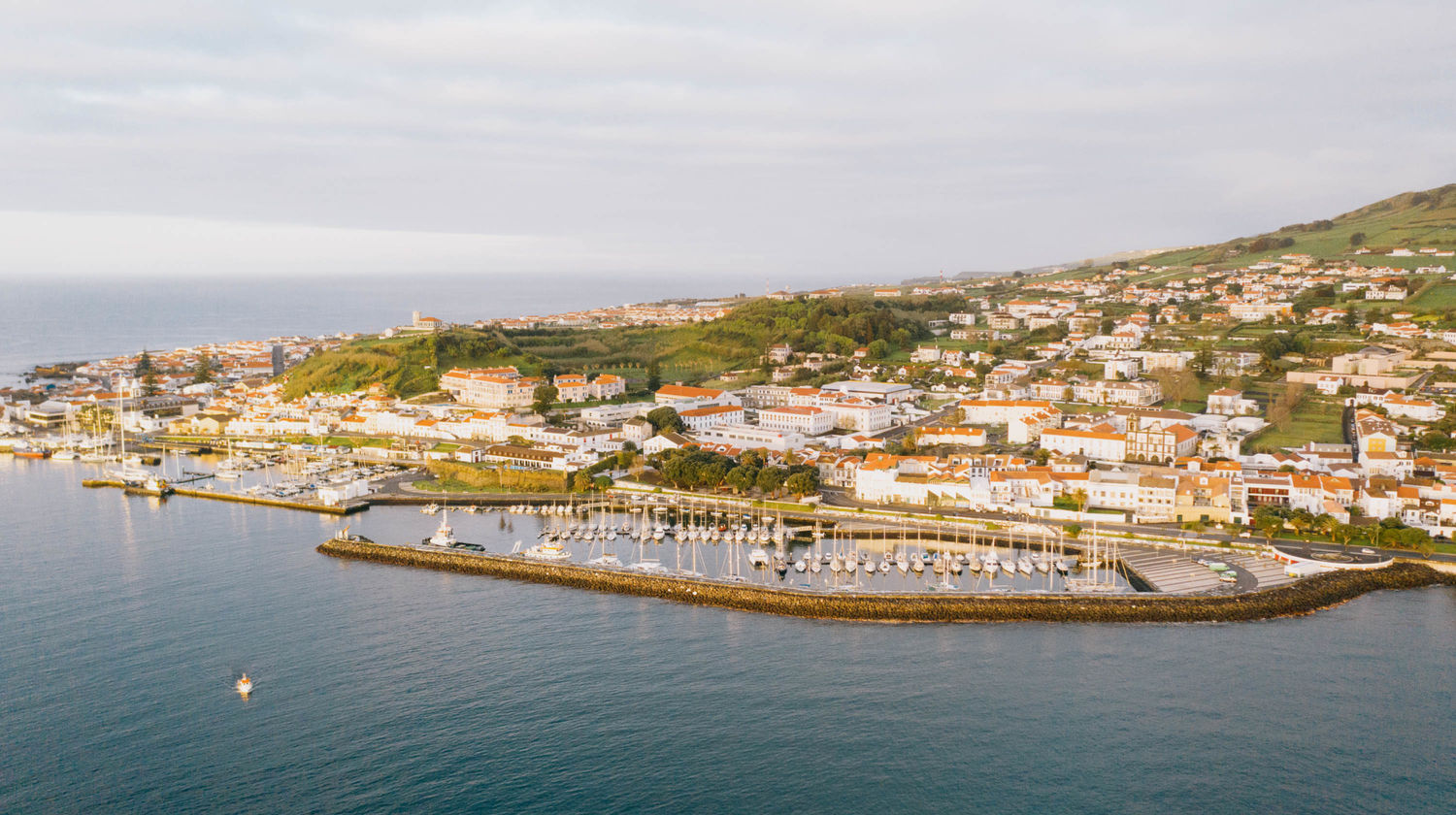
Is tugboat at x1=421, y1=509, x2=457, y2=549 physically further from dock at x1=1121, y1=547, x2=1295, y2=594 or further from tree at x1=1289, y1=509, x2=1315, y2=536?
tree at x1=1289, y1=509, x2=1315, y2=536

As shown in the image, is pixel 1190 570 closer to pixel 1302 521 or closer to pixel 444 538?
pixel 1302 521

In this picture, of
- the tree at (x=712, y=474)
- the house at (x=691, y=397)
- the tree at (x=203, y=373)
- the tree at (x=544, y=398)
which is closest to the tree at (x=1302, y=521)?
the tree at (x=712, y=474)

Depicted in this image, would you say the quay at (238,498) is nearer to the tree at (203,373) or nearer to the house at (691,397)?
the house at (691,397)

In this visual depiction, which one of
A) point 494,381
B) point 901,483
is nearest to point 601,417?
point 494,381

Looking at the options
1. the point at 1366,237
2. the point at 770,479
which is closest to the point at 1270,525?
the point at 770,479

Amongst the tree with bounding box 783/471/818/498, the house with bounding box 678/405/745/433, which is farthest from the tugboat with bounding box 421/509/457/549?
the house with bounding box 678/405/745/433

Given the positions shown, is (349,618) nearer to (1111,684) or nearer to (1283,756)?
(1111,684)
